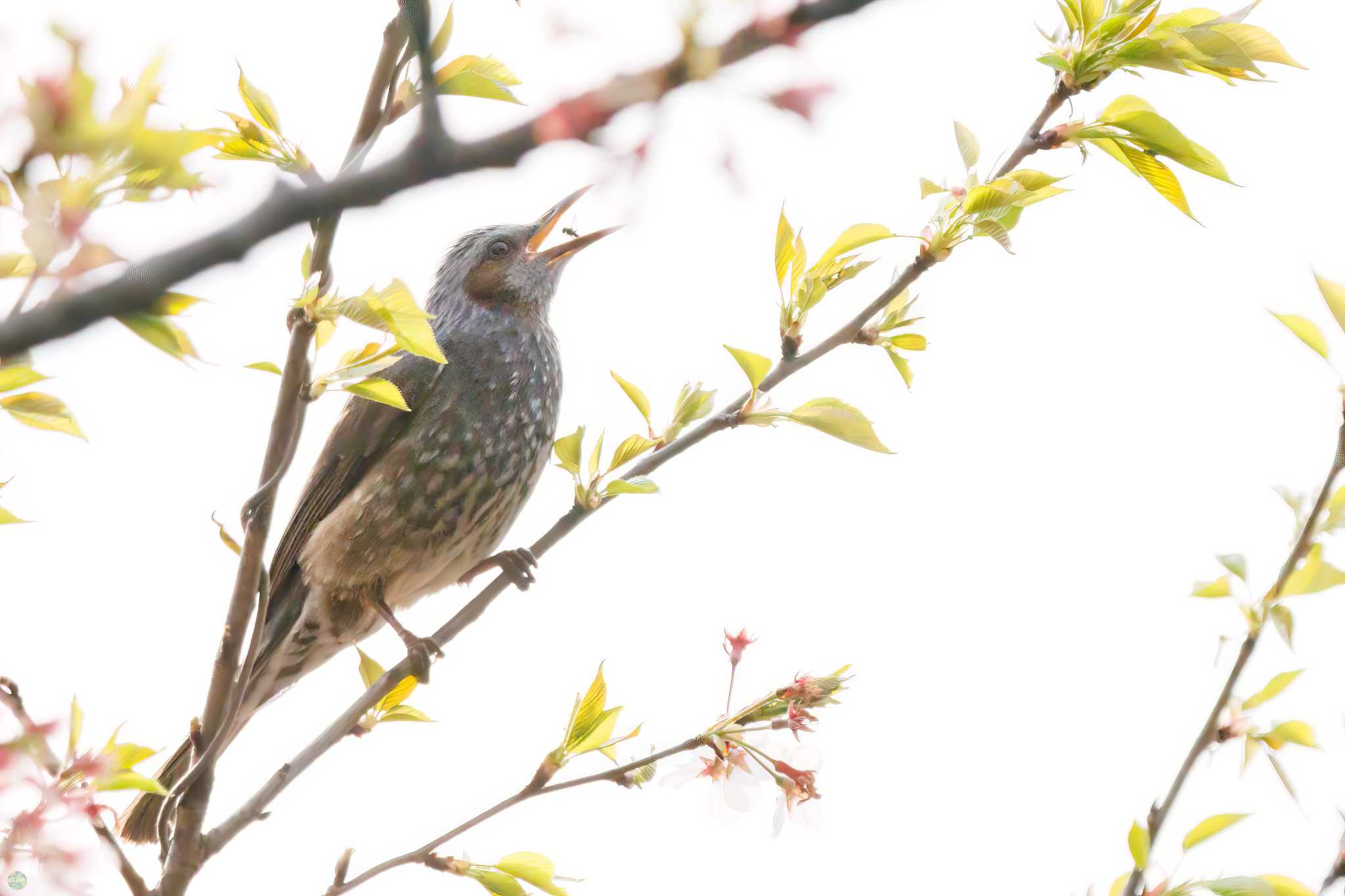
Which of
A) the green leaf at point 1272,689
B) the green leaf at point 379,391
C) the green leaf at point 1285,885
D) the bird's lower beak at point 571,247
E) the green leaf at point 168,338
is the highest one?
the bird's lower beak at point 571,247

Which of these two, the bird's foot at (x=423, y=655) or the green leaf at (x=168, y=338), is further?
the bird's foot at (x=423, y=655)

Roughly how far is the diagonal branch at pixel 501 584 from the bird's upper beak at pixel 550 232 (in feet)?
5.69

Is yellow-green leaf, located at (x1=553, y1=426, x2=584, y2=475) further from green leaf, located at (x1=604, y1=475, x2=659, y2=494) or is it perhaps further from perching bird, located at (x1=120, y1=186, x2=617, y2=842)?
perching bird, located at (x1=120, y1=186, x2=617, y2=842)

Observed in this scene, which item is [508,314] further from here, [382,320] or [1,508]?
[382,320]

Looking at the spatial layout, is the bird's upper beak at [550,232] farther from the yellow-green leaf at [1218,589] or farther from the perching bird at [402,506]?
the yellow-green leaf at [1218,589]

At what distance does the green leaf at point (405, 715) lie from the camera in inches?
106

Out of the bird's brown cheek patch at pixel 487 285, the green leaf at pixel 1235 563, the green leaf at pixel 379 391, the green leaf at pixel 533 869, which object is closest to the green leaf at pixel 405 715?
the green leaf at pixel 533 869

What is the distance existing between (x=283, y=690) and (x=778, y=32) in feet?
11.7

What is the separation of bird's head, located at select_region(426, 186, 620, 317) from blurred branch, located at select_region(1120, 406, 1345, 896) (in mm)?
2858

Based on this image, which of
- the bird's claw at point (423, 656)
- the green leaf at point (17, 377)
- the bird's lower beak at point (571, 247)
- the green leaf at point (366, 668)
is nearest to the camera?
the green leaf at point (17, 377)

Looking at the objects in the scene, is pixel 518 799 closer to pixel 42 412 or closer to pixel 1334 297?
pixel 42 412

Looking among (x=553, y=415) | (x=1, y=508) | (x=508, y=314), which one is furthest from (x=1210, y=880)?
(x=508, y=314)

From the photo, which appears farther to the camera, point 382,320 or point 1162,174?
point 1162,174

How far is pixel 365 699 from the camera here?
2.41m
